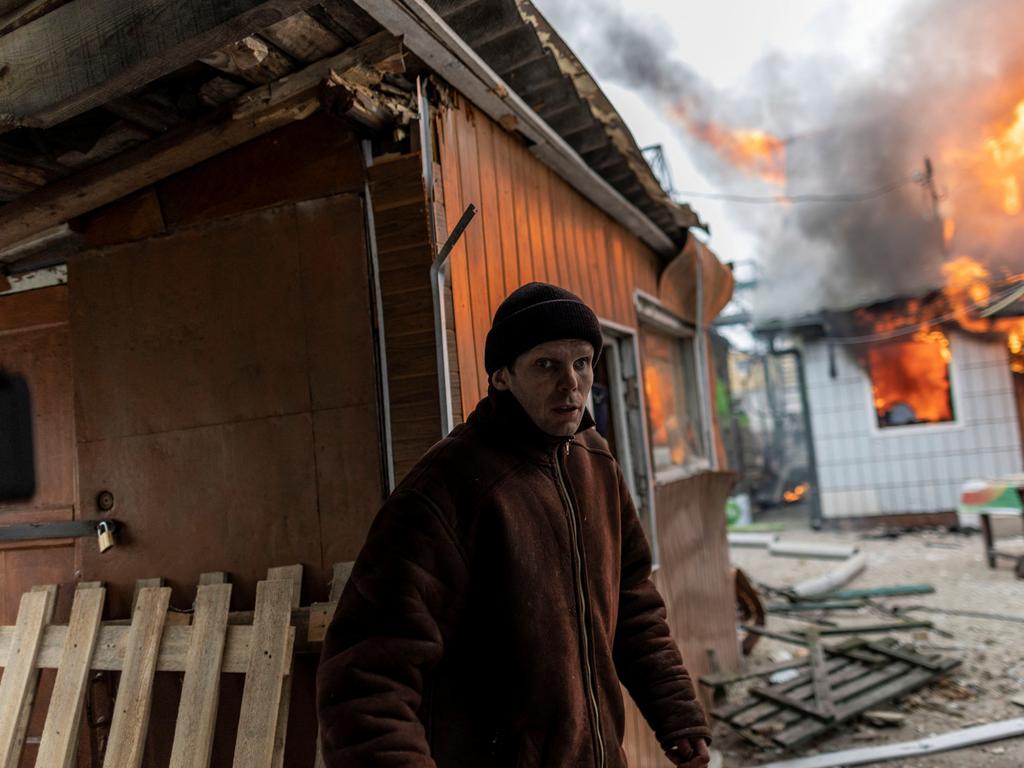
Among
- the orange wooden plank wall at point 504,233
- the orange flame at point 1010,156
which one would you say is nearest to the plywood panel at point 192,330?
the orange wooden plank wall at point 504,233

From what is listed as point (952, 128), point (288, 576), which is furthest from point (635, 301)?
point (952, 128)

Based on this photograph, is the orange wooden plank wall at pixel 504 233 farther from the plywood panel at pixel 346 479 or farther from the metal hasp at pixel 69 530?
the metal hasp at pixel 69 530

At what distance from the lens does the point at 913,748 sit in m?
5.03

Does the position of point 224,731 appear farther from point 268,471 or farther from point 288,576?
point 268,471

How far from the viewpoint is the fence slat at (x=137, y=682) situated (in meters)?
2.58

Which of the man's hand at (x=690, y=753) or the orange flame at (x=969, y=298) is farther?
the orange flame at (x=969, y=298)

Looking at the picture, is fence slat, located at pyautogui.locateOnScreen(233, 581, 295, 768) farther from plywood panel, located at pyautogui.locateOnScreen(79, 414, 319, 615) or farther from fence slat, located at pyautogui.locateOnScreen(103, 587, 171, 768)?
fence slat, located at pyautogui.locateOnScreen(103, 587, 171, 768)

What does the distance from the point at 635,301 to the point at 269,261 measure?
3220 millimetres

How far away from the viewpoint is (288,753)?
2732mm

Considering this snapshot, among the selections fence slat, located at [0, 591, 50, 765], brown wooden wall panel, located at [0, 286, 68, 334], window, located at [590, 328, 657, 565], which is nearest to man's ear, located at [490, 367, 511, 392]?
fence slat, located at [0, 591, 50, 765]

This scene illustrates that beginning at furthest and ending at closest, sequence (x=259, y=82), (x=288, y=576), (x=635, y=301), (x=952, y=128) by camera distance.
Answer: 1. (x=952, y=128)
2. (x=635, y=301)
3. (x=288, y=576)
4. (x=259, y=82)

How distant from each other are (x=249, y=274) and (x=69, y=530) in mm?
1402

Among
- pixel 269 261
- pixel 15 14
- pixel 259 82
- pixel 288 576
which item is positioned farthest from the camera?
pixel 269 261

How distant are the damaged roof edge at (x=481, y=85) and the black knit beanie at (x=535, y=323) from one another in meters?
1.18
